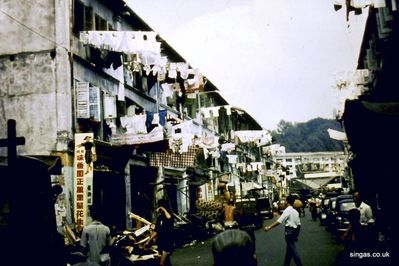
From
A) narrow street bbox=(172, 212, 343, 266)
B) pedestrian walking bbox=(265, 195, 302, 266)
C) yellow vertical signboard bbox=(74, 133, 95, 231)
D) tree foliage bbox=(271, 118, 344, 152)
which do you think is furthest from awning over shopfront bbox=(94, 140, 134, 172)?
tree foliage bbox=(271, 118, 344, 152)

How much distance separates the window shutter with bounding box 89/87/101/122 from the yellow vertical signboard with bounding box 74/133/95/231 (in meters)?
1.33

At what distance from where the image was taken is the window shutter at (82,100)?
17625 millimetres

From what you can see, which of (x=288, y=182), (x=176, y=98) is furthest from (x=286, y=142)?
(x=176, y=98)

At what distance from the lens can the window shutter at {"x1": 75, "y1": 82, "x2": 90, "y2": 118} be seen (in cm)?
1762

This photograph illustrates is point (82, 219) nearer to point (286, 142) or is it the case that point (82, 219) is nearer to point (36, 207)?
point (36, 207)

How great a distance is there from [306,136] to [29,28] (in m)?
143

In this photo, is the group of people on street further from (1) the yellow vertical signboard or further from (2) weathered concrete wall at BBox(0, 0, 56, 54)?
(2) weathered concrete wall at BBox(0, 0, 56, 54)

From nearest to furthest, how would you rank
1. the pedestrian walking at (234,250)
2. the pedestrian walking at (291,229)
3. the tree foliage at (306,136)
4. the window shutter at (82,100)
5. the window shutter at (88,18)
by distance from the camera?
the pedestrian walking at (234,250), the pedestrian walking at (291,229), the window shutter at (82,100), the window shutter at (88,18), the tree foliage at (306,136)

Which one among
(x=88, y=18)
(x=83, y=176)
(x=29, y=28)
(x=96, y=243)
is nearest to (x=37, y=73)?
(x=29, y=28)

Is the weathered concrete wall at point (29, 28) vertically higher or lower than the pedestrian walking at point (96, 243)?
higher

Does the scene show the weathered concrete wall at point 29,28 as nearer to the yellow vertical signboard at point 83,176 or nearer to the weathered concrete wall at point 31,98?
the weathered concrete wall at point 31,98

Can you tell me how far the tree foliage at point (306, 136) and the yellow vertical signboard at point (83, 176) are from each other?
128671 millimetres

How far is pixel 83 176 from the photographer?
16.6 m

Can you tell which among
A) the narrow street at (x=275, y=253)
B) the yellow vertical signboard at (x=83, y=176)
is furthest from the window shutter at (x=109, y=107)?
the narrow street at (x=275, y=253)
